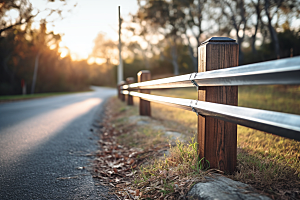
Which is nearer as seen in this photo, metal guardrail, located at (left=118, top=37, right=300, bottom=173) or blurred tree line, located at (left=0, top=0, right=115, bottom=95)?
metal guardrail, located at (left=118, top=37, right=300, bottom=173)

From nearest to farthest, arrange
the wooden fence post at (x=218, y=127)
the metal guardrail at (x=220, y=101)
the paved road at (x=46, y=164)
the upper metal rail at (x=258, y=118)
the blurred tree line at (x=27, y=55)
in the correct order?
the upper metal rail at (x=258, y=118)
the metal guardrail at (x=220, y=101)
the wooden fence post at (x=218, y=127)
the paved road at (x=46, y=164)
the blurred tree line at (x=27, y=55)

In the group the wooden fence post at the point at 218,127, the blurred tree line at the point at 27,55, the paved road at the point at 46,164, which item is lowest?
the paved road at the point at 46,164

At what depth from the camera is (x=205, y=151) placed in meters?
2.10

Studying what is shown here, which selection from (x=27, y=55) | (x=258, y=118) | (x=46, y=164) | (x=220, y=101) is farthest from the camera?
(x=27, y=55)

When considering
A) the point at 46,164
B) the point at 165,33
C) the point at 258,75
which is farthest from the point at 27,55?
the point at 258,75

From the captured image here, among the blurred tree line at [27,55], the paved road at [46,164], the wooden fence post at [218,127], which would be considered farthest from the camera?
the blurred tree line at [27,55]

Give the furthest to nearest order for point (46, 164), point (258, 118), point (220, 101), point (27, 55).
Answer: point (27, 55)
point (46, 164)
point (220, 101)
point (258, 118)

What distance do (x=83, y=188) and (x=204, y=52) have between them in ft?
6.02

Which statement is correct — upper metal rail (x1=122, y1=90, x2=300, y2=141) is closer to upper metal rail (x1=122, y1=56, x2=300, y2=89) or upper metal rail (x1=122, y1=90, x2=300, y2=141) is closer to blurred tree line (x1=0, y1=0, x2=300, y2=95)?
upper metal rail (x1=122, y1=56, x2=300, y2=89)

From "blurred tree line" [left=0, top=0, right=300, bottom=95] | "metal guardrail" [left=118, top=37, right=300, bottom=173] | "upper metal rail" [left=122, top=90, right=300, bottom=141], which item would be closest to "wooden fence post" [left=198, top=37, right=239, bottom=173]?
"metal guardrail" [left=118, top=37, right=300, bottom=173]

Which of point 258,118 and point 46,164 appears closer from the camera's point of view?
point 258,118

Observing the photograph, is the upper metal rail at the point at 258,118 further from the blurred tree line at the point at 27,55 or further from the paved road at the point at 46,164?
the blurred tree line at the point at 27,55

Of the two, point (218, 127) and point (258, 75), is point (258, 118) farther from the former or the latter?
point (218, 127)

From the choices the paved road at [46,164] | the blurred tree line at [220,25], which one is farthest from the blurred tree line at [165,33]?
the paved road at [46,164]
